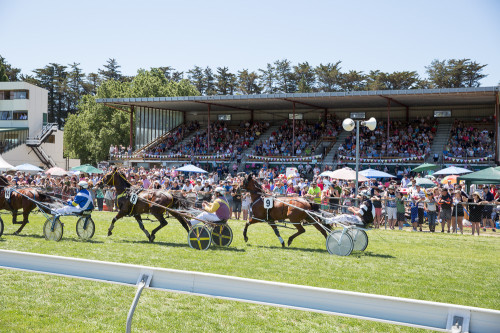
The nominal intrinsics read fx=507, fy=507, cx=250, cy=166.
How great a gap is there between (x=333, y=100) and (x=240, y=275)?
29056mm

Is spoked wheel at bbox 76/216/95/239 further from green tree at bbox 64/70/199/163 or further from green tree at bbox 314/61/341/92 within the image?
green tree at bbox 314/61/341/92

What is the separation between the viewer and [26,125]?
56.2 metres

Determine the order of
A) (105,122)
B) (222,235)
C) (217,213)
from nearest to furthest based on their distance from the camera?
(217,213) < (222,235) < (105,122)

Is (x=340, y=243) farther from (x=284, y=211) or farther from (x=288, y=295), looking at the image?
(x=288, y=295)

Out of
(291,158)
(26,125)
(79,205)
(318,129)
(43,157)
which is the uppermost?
(26,125)

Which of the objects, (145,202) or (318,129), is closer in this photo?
(145,202)

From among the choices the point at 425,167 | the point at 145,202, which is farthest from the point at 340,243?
the point at 425,167

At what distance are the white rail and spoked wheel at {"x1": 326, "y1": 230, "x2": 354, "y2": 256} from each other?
803 centimetres

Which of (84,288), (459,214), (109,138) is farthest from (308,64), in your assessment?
(84,288)

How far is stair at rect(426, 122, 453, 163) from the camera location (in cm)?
3294

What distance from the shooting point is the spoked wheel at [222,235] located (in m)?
12.7

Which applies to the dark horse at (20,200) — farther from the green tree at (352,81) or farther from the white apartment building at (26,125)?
the green tree at (352,81)

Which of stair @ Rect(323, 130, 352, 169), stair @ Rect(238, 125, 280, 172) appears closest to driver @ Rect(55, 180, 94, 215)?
stair @ Rect(323, 130, 352, 169)

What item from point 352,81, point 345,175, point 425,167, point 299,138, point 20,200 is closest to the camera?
point 20,200
